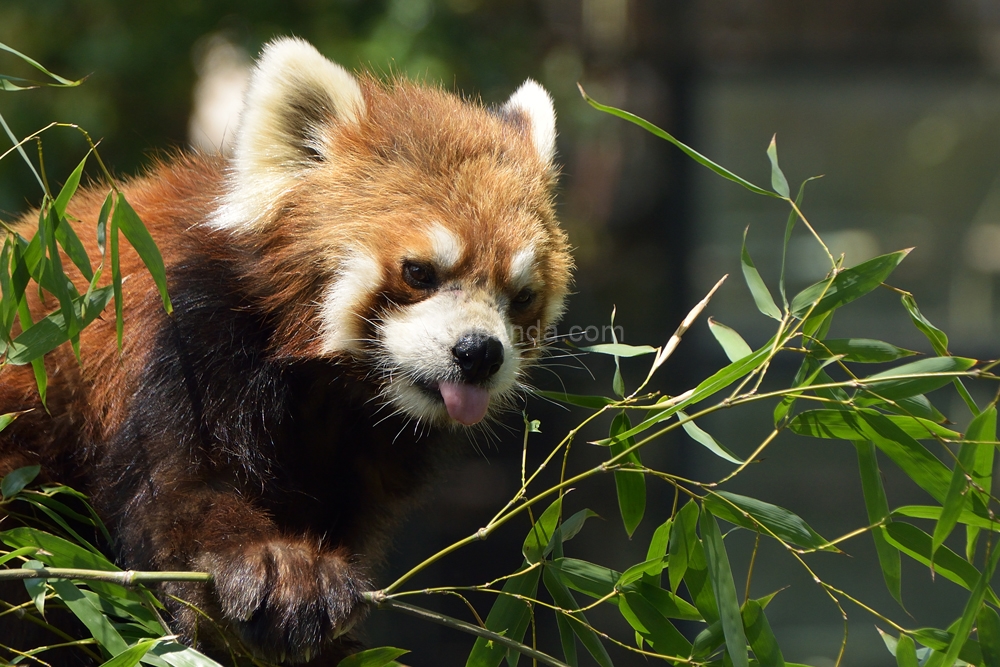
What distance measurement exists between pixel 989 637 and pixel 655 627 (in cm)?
49

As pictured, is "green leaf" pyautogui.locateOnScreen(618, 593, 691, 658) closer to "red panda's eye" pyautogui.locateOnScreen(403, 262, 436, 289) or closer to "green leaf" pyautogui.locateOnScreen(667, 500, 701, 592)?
"green leaf" pyautogui.locateOnScreen(667, 500, 701, 592)

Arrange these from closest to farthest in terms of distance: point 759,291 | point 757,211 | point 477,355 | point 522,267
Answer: point 759,291 → point 477,355 → point 522,267 → point 757,211

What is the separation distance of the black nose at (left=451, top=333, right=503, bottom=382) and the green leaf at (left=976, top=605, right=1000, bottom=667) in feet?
2.98

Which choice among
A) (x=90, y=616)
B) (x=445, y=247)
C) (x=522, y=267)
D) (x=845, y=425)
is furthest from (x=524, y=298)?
(x=90, y=616)

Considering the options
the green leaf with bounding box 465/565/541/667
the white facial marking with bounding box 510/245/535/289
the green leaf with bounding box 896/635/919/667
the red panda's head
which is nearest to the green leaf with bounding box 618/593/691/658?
the green leaf with bounding box 465/565/541/667

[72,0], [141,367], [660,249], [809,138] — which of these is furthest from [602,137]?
Answer: [141,367]

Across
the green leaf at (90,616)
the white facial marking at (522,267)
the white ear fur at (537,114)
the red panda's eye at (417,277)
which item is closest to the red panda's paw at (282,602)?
the green leaf at (90,616)

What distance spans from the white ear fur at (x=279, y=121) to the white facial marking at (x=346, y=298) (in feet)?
0.66

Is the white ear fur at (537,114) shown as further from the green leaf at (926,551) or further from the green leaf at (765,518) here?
the green leaf at (926,551)

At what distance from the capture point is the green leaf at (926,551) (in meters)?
1.47

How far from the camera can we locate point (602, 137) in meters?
5.12

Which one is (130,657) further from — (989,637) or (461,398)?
(989,637)

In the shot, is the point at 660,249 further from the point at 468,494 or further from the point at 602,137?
the point at 468,494

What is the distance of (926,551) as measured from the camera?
1.47 meters
